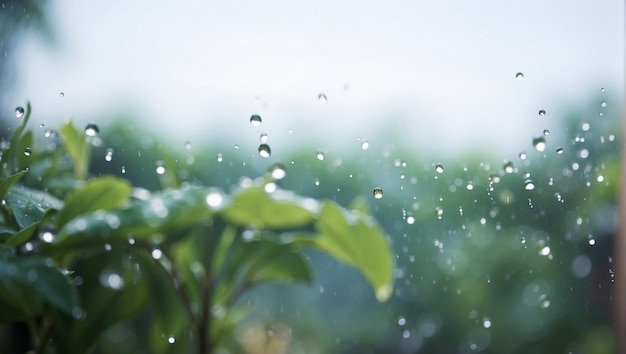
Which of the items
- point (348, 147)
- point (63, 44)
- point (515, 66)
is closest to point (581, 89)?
point (515, 66)

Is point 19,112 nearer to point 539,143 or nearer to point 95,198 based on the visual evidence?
point 95,198

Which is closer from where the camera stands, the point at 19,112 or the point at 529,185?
the point at 19,112

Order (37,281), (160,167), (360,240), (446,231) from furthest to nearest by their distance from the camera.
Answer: (446,231)
(160,167)
(360,240)
(37,281)

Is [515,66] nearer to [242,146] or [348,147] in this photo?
[348,147]

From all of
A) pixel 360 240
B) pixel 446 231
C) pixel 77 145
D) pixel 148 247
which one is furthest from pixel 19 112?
pixel 446 231

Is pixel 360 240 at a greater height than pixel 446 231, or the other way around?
pixel 360 240

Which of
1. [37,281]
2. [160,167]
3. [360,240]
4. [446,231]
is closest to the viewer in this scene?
[37,281]

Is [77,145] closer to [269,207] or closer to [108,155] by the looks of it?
[108,155]

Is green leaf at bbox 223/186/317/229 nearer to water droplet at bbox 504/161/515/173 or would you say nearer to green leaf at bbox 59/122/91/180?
green leaf at bbox 59/122/91/180
